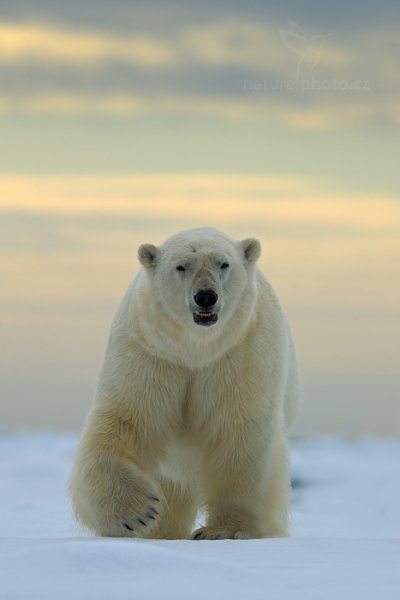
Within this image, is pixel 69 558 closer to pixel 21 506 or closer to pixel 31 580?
pixel 31 580

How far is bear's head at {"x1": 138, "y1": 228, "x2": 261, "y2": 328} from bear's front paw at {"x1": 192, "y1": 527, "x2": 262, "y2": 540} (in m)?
1.12

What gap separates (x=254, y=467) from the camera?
6.20m

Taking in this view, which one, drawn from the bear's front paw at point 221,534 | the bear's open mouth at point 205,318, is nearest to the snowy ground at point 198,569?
the bear's front paw at point 221,534

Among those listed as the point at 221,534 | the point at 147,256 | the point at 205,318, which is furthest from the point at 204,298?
the point at 221,534

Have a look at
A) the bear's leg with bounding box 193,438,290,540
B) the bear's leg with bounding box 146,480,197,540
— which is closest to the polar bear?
the bear's leg with bounding box 193,438,290,540

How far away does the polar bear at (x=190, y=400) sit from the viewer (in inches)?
231

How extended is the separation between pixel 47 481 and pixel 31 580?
29.7 feet

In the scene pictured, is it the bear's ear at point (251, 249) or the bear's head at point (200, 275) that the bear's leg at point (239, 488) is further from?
the bear's ear at point (251, 249)

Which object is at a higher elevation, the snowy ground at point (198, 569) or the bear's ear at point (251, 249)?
the bear's ear at point (251, 249)

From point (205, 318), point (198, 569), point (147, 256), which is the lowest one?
point (198, 569)

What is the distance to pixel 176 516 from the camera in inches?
274

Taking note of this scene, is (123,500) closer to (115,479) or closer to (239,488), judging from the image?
(115,479)

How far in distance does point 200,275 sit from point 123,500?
121 centimetres

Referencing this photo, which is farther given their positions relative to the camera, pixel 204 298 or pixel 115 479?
pixel 115 479
